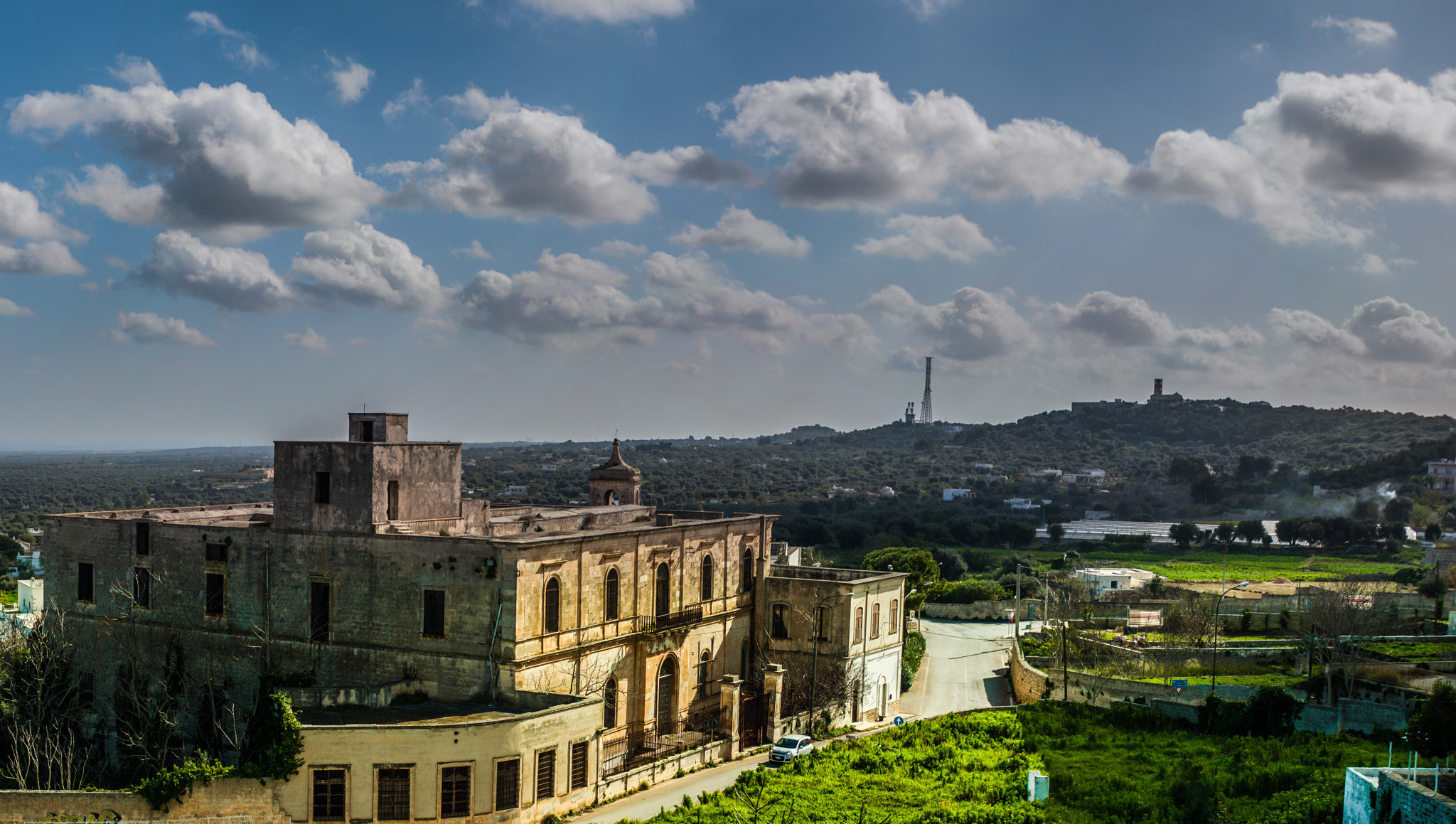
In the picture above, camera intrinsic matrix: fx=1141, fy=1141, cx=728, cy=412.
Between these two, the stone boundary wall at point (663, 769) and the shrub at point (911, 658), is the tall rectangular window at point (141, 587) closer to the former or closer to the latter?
the stone boundary wall at point (663, 769)

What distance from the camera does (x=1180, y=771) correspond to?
121ft

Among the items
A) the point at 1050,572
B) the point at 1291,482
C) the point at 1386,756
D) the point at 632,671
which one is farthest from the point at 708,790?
the point at 1291,482

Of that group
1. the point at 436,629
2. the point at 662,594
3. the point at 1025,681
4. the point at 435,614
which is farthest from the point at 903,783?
the point at 1025,681

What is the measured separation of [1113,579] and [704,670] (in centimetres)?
5590

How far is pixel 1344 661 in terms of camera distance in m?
47.6

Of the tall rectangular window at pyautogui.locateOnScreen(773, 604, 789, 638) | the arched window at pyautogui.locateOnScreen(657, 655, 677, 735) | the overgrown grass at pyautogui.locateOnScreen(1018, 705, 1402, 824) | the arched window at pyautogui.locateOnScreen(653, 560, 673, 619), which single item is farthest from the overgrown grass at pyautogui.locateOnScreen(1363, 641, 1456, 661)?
the arched window at pyautogui.locateOnScreen(653, 560, 673, 619)

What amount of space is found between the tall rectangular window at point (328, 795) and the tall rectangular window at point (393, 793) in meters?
1.02

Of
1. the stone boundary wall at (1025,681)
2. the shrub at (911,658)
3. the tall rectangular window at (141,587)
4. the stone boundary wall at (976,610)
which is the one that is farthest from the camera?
the stone boundary wall at (976,610)

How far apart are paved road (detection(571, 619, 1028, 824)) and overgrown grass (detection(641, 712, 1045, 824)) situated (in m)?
1.74

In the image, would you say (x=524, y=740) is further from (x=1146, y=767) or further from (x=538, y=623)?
(x=1146, y=767)

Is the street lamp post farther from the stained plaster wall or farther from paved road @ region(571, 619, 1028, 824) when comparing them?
the stained plaster wall

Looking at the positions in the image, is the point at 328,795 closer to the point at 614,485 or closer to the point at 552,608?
the point at 552,608

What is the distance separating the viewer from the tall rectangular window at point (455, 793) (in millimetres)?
30652

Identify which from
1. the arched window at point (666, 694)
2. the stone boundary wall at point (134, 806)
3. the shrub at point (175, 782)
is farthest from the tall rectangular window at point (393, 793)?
the arched window at point (666, 694)
